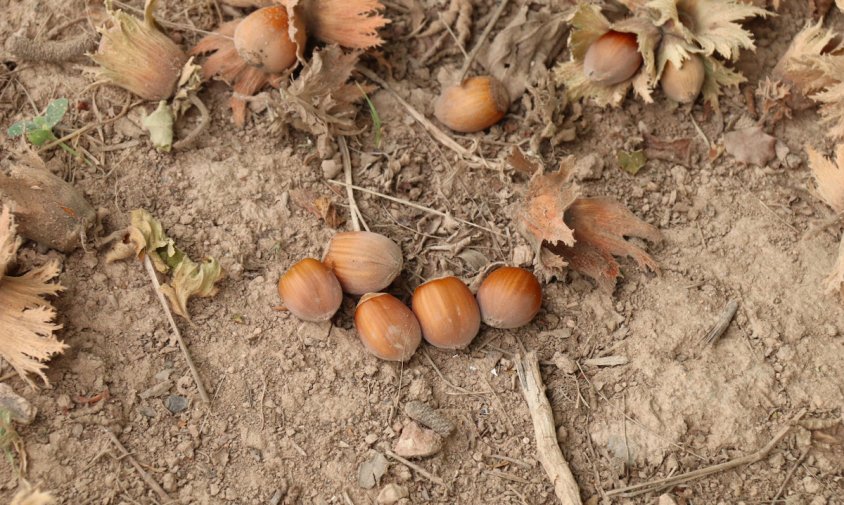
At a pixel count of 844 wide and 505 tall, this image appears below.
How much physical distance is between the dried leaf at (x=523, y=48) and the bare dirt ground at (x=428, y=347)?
200 millimetres

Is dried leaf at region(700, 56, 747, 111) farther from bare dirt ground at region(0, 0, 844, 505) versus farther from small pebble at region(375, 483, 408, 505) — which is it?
small pebble at region(375, 483, 408, 505)

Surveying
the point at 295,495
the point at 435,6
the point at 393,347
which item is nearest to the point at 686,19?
the point at 435,6

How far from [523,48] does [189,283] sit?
1625 millimetres

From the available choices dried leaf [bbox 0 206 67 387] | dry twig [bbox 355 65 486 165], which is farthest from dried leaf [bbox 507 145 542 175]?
dried leaf [bbox 0 206 67 387]

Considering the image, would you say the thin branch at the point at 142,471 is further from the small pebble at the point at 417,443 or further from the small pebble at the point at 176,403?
the small pebble at the point at 417,443

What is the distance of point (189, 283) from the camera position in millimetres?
2590

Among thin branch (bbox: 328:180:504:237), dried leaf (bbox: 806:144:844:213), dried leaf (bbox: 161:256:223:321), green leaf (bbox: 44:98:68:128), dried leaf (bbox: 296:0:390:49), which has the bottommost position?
dried leaf (bbox: 161:256:223:321)

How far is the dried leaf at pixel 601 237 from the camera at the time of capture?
8.87ft

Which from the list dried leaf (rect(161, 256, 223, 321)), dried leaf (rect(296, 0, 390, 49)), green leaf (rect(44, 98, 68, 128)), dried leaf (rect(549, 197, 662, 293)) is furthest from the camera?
dried leaf (rect(296, 0, 390, 49))

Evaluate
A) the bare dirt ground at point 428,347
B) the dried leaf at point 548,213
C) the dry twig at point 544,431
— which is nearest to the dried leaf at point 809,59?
the bare dirt ground at point 428,347

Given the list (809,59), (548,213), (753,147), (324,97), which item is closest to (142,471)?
(324,97)

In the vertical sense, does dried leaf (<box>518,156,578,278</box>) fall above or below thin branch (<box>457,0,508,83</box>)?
below

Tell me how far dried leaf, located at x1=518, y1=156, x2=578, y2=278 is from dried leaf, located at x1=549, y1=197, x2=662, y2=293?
0.07 metres

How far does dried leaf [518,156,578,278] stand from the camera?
2.61 metres
